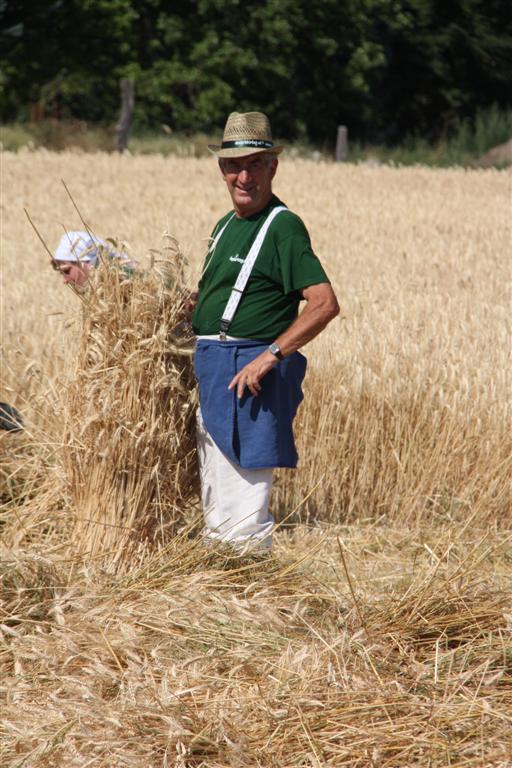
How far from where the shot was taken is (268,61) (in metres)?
28.5

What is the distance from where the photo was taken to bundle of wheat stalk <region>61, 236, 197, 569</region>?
3818 millimetres

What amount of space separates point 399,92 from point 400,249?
959 inches

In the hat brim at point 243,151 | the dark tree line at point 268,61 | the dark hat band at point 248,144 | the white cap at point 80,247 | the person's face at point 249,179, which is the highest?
the dark tree line at point 268,61

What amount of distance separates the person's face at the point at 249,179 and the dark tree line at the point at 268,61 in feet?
79.0

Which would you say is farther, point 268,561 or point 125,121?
point 125,121

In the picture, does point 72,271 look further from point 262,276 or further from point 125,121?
point 125,121

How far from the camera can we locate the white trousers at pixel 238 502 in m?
3.84

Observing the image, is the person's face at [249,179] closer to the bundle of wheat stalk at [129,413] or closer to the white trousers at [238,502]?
the bundle of wheat stalk at [129,413]

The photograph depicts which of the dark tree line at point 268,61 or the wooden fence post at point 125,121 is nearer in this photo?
the wooden fence post at point 125,121

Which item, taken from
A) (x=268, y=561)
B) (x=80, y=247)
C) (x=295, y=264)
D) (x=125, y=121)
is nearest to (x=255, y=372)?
(x=295, y=264)

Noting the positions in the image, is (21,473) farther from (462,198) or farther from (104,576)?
(462,198)

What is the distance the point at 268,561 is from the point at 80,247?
1.47 meters

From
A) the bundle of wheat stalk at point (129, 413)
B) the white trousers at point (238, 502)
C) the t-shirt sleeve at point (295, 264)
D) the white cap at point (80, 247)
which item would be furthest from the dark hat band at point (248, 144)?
the white trousers at point (238, 502)

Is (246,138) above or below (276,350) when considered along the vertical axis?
above
